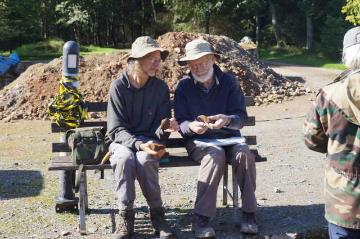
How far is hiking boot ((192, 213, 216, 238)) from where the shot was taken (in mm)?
5121

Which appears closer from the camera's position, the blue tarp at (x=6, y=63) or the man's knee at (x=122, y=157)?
the man's knee at (x=122, y=157)

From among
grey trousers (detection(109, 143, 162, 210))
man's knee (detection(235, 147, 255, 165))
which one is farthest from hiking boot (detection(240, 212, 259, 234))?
grey trousers (detection(109, 143, 162, 210))

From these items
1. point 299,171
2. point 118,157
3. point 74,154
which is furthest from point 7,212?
point 299,171

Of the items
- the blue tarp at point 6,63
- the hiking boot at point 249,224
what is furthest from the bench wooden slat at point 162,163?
the blue tarp at point 6,63

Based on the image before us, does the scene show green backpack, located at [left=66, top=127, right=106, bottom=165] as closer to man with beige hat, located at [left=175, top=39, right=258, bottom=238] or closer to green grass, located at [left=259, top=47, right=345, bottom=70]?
man with beige hat, located at [left=175, top=39, right=258, bottom=238]

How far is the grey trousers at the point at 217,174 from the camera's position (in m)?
5.15

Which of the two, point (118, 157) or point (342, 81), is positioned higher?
point (342, 81)

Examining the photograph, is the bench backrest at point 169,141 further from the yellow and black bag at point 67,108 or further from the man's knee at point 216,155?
the man's knee at point 216,155

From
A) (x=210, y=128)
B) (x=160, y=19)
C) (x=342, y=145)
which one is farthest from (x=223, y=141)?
(x=160, y=19)

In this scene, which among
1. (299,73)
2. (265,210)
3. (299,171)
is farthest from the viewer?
(299,73)

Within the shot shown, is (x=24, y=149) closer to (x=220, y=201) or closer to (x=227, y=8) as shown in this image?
(x=220, y=201)

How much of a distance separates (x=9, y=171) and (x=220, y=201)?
351 centimetres

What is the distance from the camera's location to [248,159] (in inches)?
206

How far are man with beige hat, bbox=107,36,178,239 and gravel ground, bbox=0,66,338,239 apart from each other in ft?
1.22
